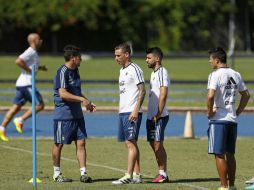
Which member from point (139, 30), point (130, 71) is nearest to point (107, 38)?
point (139, 30)

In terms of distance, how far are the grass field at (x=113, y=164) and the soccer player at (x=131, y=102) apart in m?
→ 0.44

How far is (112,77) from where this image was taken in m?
40.0

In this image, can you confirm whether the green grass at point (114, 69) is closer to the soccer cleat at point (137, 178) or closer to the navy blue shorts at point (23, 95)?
the navy blue shorts at point (23, 95)

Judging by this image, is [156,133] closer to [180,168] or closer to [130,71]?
[130,71]

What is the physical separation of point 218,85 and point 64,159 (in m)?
4.95

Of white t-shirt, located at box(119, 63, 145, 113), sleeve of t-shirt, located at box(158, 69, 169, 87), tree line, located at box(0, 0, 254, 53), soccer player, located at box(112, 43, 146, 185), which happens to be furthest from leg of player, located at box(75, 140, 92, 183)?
tree line, located at box(0, 0, 254, 53)

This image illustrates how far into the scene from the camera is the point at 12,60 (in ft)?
172

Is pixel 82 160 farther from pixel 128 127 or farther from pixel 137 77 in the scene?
pixel 137 77

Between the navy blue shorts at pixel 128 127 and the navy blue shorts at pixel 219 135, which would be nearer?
the navy blue shorts at pixel 219 135

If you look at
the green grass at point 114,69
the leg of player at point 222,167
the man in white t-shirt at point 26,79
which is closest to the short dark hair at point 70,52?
the leg of player at point 222,167

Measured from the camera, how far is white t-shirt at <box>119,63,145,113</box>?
1326cm

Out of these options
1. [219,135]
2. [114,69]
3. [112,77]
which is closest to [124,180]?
Result: [219,135]

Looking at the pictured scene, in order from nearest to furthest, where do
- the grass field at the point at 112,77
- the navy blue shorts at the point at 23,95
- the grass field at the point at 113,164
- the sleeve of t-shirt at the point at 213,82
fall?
the sleeve of t-shirt at the point at 213,82 → the grass field at the point at 113,164 → the navy blue shorts at the point at 23,95 → the grass field at the point at 112,77

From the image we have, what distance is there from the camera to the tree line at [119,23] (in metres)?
61.5
